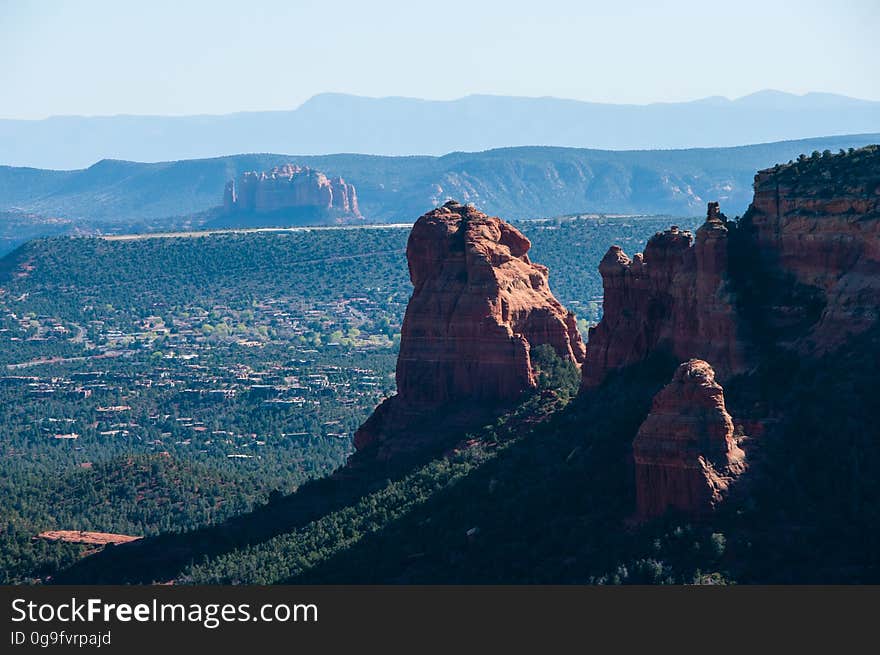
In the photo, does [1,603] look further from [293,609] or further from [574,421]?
[574,421]

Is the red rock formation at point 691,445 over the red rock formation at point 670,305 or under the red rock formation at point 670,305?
under

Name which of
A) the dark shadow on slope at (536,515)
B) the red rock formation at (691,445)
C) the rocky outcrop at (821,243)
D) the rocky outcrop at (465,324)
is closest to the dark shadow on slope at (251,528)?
the rocky outcrop at (465,324)

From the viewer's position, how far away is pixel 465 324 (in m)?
113

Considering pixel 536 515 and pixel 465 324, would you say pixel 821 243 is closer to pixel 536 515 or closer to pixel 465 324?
pixel 536 515

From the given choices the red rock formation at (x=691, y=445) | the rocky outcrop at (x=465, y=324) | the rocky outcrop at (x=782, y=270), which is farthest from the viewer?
the rocky outcrop at (x=465, y=324)

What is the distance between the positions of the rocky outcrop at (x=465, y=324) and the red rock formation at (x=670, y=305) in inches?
295

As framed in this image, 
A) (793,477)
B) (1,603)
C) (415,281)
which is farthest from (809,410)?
(415,281)

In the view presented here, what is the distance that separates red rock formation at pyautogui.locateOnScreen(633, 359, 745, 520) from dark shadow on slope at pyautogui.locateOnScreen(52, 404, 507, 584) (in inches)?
1258

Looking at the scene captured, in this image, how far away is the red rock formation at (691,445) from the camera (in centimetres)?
7756

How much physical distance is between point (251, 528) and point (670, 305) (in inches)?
1091

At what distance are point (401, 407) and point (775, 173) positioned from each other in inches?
1167

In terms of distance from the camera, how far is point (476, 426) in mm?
110688

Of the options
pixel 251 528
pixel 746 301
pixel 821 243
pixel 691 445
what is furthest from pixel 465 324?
pixel 691 445

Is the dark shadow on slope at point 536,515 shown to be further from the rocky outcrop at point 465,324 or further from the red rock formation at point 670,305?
the rocky outcrop at point 465,324
